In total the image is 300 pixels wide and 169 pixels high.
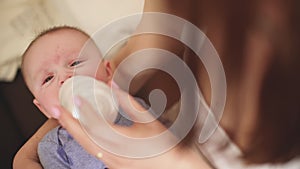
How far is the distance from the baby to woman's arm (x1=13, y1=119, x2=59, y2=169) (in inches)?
0.6

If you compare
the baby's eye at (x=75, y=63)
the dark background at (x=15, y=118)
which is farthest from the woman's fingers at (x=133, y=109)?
the dark background at (x=15, y=118)

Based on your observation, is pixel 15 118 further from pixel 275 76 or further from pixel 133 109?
pixel 275 76

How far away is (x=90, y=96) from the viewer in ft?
2.26

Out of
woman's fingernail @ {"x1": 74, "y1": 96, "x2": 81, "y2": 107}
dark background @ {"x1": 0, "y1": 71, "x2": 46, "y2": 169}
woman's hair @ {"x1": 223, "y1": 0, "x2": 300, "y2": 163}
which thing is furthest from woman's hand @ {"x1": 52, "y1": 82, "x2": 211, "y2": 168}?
dark background @ {"x1": 0, "y1": 71, "x2": 46, "y2": 169}

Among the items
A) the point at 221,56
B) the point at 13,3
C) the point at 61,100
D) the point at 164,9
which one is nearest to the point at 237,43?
the point at 221,56

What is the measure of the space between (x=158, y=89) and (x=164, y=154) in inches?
7.5

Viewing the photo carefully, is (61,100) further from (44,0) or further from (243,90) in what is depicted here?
(44,0)

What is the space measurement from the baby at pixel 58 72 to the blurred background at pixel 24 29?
14cm

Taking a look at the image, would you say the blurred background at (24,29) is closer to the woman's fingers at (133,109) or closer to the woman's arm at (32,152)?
the woman's arm at (32,152)

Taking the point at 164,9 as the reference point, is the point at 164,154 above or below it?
below

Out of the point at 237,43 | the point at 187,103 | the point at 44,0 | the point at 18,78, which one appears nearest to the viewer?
the point at 237,43

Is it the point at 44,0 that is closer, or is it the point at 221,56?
the point at 221,56

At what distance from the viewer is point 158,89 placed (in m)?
0.85

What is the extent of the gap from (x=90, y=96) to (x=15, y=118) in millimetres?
308
